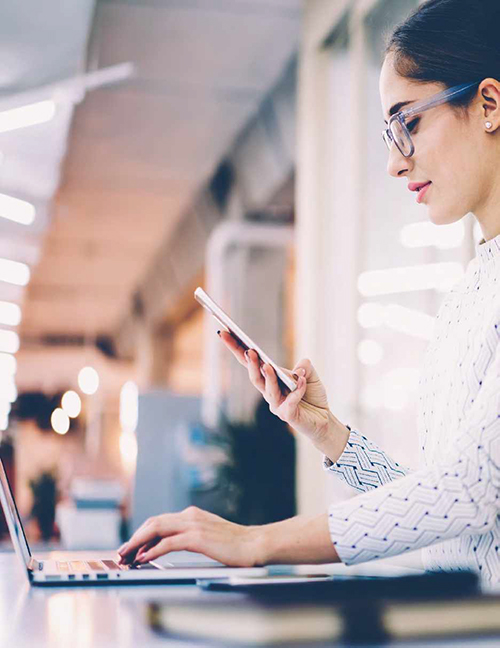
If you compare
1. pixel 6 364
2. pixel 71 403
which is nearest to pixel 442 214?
pixel 6 364

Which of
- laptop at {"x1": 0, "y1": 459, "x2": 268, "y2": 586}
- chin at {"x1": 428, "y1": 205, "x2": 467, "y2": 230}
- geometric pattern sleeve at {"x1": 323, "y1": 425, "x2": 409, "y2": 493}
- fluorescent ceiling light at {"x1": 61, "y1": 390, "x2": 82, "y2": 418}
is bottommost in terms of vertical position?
laptop at {"x1": 0, "y1": 459, "x2": 268, "y2": 586}

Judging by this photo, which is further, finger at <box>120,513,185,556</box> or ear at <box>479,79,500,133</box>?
ear at <box>479,79,500,133</box>

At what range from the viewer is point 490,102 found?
1195 mm

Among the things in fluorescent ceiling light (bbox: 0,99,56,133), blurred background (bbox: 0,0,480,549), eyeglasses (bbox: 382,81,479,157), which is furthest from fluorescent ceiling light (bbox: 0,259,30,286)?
eyeglasses (bbox: 382,81,479,157)

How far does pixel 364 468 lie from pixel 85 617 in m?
0.70

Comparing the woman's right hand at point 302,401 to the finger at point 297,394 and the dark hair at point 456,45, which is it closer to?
the finger at point 297,394

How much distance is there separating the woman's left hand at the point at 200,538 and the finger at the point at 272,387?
0.31 meters

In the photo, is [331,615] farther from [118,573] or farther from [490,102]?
[490,102]

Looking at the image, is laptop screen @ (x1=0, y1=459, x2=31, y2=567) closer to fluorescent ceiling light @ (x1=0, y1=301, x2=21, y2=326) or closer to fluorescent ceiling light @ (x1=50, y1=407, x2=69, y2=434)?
fluorescent ceiling light @ (x1=0, y1=301, x2=21, y2=326)

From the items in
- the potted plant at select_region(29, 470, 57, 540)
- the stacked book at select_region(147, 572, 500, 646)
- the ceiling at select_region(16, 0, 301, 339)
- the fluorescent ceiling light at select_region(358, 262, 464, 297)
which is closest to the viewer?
the stacked book at select_region(147, 572, 500, 646)

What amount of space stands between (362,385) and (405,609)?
3.40 metres

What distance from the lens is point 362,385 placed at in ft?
13.3

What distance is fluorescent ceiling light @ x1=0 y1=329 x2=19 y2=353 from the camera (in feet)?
44.3

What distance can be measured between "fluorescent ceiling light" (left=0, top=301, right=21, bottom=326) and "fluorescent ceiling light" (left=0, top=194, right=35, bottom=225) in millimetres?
4549
